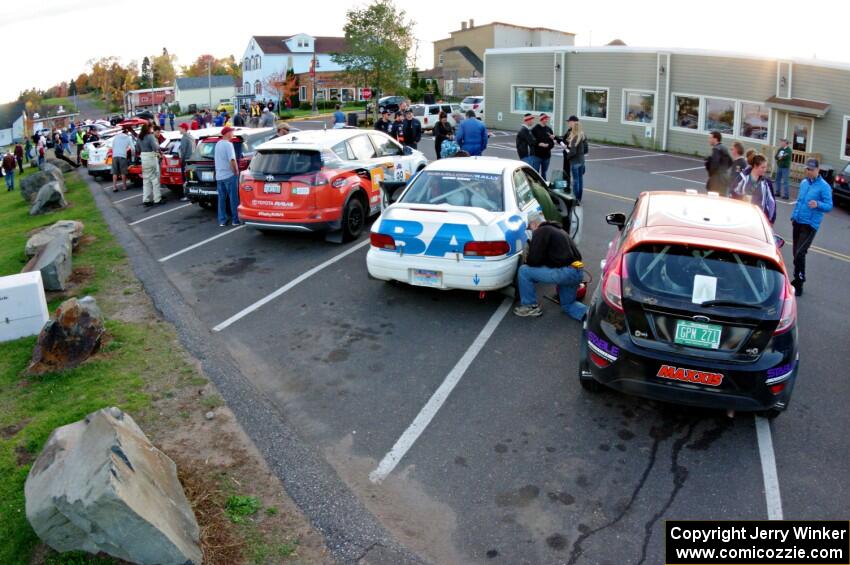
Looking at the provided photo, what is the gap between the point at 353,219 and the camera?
11609 millimetres

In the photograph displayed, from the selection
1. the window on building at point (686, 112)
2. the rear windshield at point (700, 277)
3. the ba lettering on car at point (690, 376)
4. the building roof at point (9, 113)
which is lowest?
the ba lettering on car at point (690, 376)

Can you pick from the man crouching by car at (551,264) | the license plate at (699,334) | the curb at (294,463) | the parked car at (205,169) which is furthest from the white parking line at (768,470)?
the parked car at (205,169)

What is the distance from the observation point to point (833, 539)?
14.7ft

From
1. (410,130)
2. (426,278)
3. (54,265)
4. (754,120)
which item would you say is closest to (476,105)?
(754,120)

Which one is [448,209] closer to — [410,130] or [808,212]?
[808,212]

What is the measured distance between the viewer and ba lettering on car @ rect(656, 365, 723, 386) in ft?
17.2

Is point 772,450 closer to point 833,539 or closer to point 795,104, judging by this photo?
point 833,539

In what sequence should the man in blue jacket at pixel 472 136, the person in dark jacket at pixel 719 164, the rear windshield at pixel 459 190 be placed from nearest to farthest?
the rear windshield at pixel 459 190 → the person in dark jacket at pixel 719 164 → the man in blue jacket at pixel 472 136

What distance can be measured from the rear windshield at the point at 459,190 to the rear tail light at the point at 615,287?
2.82 meters

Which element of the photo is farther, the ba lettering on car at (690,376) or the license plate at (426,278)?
the license plate at (426,278)

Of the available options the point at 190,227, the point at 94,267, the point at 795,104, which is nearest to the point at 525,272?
the point at 94,267

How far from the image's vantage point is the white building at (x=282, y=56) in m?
81.9

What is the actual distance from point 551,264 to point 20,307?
236 inches

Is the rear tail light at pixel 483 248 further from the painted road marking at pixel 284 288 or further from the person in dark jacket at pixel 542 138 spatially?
the person in dark jacket at pixel 542 138
